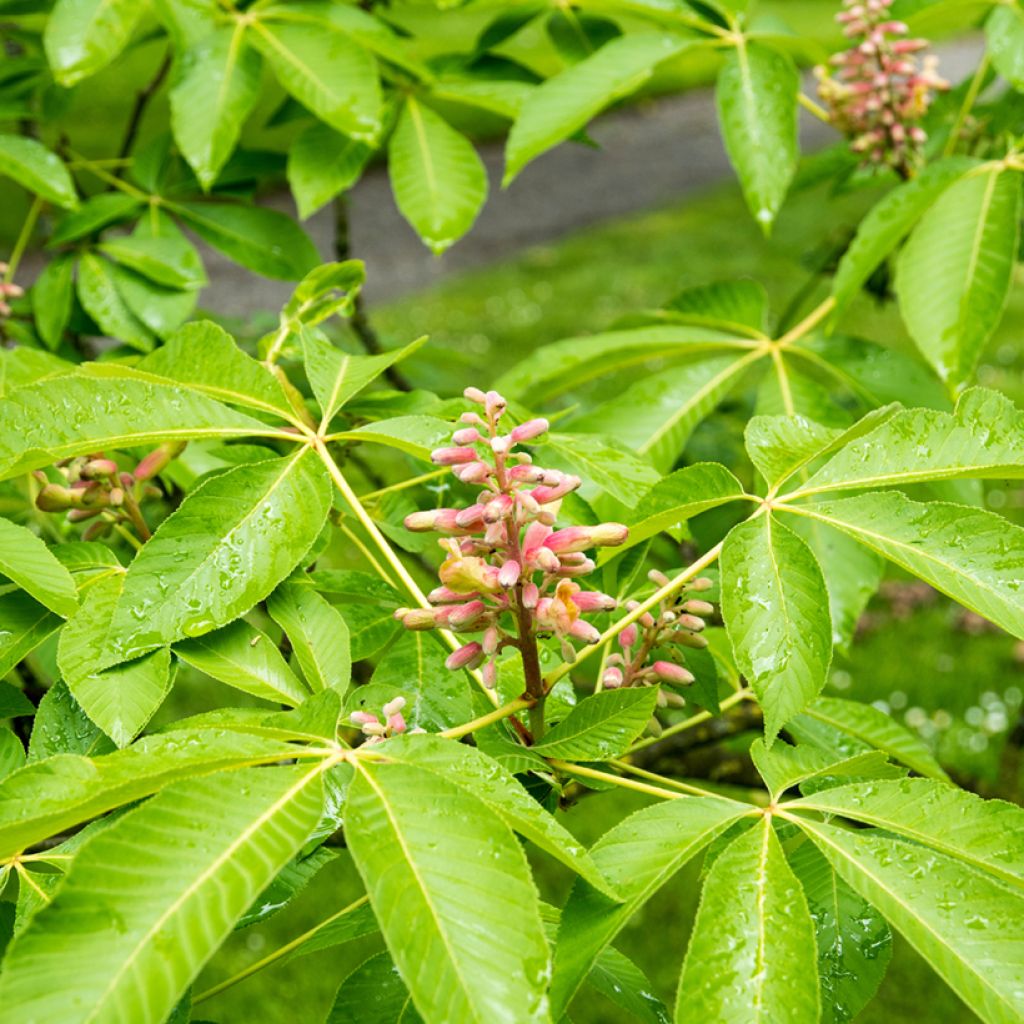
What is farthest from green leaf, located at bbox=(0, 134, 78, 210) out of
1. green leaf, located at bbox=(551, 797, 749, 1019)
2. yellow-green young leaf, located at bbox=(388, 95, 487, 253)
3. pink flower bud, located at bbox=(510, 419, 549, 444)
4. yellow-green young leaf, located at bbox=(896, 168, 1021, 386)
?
green leaf, located at bbox=(551, 797, 749, 1019)

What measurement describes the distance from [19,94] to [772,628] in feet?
4.91

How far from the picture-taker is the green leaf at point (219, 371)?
1001 millimetres

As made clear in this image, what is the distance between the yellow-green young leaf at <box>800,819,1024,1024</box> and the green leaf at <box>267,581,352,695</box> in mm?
382

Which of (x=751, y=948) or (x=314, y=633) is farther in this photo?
(x=314, y=633)

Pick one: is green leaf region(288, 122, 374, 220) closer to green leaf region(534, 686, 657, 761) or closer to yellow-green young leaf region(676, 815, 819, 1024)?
green leaf region(534, 686, 657, 761)

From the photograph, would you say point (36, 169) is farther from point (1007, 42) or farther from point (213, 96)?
point (1007, 42)

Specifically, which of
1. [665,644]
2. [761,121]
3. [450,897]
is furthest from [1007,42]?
[450,897]

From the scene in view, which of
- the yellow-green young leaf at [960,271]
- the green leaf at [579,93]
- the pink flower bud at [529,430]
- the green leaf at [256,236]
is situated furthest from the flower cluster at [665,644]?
the green leaf at [256,236]

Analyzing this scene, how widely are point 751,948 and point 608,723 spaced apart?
18cm

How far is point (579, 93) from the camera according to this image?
1463 millimetres

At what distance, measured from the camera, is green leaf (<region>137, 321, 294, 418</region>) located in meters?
1.00

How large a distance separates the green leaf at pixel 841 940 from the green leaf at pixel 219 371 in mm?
577

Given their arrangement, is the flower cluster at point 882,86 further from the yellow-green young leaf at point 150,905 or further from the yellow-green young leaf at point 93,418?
the yellow-green young leaf at point 150,905

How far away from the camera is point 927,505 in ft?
2.83
